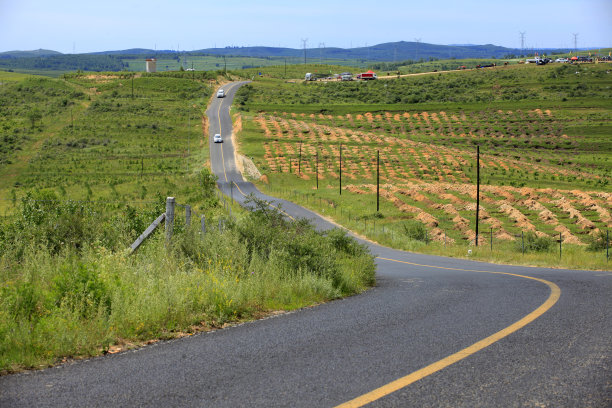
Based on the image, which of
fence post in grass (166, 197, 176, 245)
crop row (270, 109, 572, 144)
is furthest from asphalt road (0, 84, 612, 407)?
crop row (270, 109, 572, 144)

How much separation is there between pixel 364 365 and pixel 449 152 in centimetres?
8812

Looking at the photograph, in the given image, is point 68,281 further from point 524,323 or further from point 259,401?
point 524,323

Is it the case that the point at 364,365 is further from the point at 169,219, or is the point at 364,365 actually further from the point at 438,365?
the point at 169,219

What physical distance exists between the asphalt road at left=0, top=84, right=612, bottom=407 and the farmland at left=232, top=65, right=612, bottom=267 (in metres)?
31.4

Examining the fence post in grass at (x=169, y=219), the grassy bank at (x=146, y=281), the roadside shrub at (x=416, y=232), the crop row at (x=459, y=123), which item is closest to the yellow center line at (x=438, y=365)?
the grassy bank at (x=146, y=281)

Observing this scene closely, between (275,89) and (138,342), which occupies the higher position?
(275,89)

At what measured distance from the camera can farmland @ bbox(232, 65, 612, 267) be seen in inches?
2088

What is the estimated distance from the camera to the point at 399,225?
165 ft

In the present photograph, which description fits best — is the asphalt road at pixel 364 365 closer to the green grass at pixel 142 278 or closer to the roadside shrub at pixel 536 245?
the green grass at pixel 142 278

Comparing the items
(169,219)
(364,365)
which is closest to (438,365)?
(364,365)

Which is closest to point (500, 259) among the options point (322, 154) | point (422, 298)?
point (422, 298)

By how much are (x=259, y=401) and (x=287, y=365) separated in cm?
96

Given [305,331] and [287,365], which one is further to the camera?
[305,331]

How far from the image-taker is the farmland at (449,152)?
53031 millimetres
